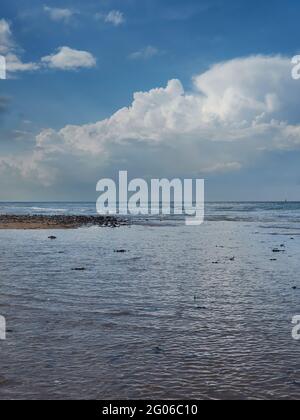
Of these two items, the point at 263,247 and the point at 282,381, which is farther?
the point at 263,247

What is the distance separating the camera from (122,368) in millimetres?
9336

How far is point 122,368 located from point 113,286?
28.8 ft

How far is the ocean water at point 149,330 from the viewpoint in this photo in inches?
336

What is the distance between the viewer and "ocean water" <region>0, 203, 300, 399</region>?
336 inches

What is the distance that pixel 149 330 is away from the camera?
12.0m

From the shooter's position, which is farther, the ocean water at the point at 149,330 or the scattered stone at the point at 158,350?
the scattered stone at the point at 158,350

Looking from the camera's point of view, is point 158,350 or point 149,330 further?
point 149,330

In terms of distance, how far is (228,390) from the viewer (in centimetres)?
833

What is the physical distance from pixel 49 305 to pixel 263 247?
2191 cm

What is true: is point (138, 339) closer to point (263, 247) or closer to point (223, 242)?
point (263, 247)

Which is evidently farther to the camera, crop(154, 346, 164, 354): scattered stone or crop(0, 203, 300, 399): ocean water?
crop(154, 346, 164, 354): scattered stone
